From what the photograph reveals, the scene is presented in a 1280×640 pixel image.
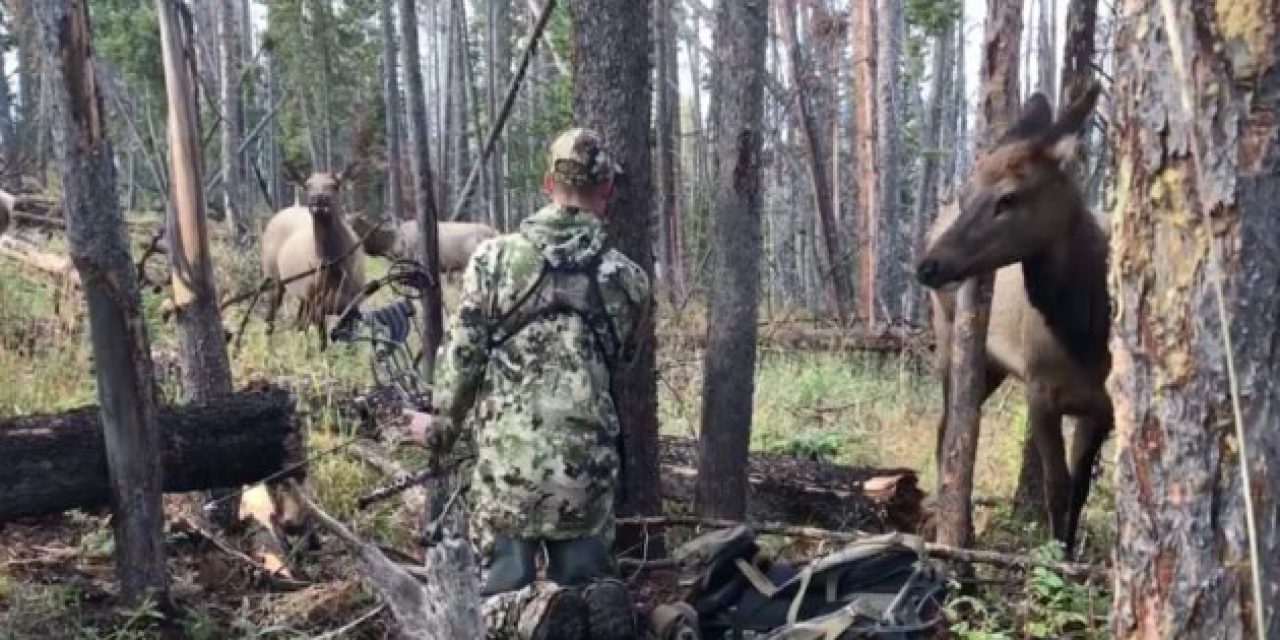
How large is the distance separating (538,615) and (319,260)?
36.5ft

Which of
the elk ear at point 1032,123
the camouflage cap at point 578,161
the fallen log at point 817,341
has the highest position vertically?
the elk ear at point 1032,123

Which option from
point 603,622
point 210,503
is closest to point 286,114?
point 210,503

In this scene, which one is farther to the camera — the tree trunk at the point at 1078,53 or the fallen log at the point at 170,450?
the tree trunk at the point at 1078,53

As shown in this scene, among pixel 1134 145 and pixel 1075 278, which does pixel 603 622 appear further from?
pixel 1075 278

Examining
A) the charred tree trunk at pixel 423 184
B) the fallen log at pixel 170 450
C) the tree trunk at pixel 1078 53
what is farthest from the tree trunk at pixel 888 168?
the fallen log at pixel 170 450

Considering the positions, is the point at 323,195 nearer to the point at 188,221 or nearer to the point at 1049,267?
the point at 188,221

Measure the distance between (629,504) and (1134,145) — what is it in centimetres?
441

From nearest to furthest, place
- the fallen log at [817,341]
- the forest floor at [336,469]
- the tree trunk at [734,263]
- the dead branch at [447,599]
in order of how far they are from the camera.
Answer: the dead branch at [447,599] → the forest floor at [336,469] → the tree trunk at [734,263] → the fallen log at [817,341]

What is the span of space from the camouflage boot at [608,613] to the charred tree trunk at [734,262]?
2.09m

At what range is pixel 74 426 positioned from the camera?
235 inches

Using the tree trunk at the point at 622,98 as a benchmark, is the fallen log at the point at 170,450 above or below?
below

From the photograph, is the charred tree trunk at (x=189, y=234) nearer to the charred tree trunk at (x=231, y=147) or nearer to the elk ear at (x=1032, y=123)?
the elk ear at (x=1032, y=123)

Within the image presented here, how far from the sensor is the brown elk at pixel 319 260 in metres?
13.7

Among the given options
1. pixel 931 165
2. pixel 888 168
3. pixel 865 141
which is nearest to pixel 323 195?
pixel 888 168
